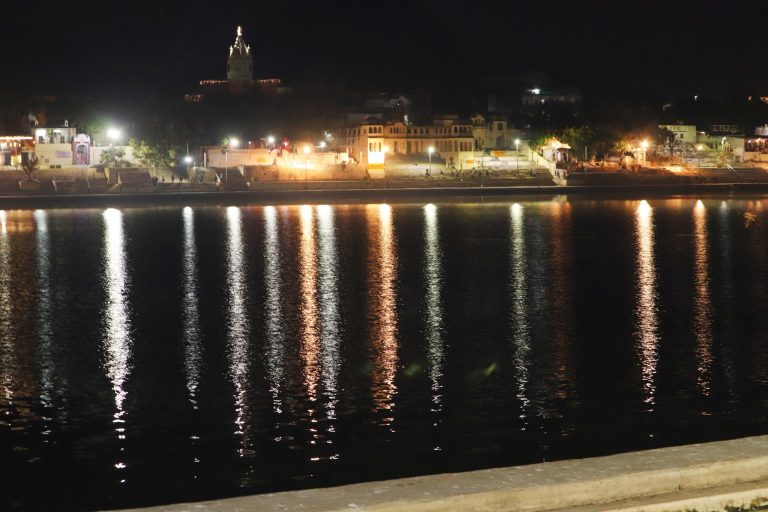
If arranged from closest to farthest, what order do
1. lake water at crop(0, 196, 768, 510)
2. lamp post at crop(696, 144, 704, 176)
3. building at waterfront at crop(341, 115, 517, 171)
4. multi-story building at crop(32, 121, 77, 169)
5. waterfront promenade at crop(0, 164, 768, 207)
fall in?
lake water at crop(0, 196, 768, 510), waterfront promenade at crop(0, 164, 768, 207), multi-story building at crop(32, 121, 77, 169), lamp post at crop(696, 144, 704, 176), building at waterfront at crop(341, 115, 517, 171)

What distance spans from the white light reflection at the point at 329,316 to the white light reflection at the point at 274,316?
0.65 m

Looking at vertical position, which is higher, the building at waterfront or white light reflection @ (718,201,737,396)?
the building at waterfront

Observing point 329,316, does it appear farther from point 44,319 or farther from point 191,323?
point 44,319

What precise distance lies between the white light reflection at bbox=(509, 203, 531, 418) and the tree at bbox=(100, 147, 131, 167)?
1446 inches

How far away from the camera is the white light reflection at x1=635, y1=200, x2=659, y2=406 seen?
14275 mm

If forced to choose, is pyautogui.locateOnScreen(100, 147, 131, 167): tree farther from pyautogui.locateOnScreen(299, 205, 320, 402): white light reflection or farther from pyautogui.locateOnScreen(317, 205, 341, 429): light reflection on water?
pyautogui.locateOnScreen(299, 205, 320, 402): white light reflection

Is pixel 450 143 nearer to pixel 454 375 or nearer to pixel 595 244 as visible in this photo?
pixel 595 244

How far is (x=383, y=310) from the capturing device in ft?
69.8

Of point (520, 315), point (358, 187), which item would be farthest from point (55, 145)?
point (520, 315)

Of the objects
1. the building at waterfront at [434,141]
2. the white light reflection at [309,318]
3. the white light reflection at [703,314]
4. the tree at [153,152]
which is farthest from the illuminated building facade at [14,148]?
the white light reflection at [703,314]

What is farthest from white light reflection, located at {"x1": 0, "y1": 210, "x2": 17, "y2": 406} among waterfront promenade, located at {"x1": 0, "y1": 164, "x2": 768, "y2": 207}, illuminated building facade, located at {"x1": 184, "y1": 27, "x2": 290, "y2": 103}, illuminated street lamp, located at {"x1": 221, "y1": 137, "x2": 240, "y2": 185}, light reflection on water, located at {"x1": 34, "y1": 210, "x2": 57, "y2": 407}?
illuminated building facade, located at {"x1": 184, "y1": 27, "x2": 290, "y2": 103}

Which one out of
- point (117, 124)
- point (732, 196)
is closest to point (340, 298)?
point (732, 196)

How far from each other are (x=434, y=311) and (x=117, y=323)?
6236 mm

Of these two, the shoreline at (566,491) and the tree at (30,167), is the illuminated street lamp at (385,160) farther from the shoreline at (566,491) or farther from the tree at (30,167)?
the shoreline at (566,491)
